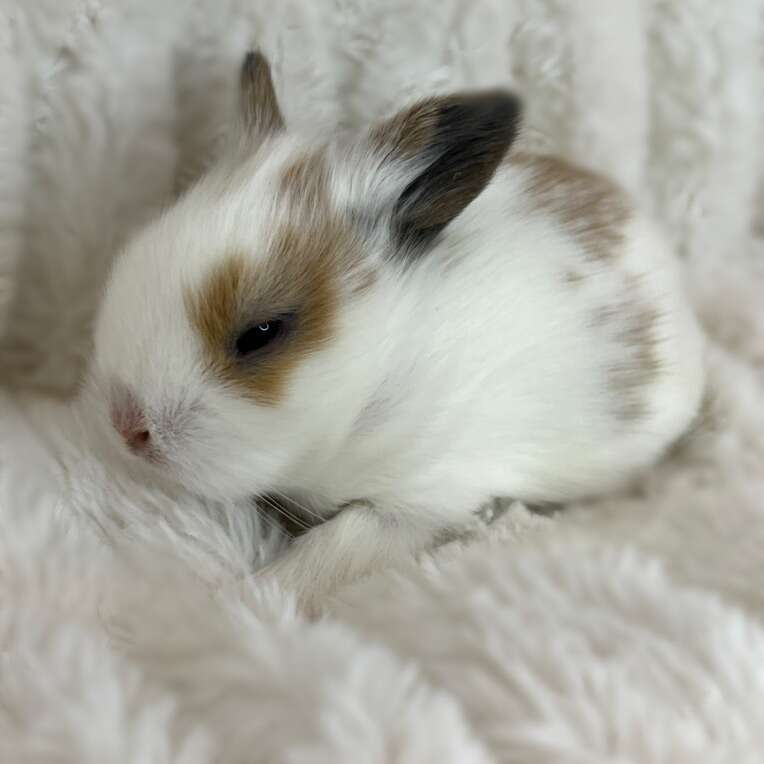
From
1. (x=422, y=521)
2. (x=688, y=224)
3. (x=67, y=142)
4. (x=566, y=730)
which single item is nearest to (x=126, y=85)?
(x=67, y=142)

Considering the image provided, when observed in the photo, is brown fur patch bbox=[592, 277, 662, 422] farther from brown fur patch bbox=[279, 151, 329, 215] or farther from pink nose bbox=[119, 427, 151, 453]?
pink nose bbox=[119, 427, 151, 453]

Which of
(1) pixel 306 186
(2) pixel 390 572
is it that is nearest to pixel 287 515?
(2) pixel 390 572

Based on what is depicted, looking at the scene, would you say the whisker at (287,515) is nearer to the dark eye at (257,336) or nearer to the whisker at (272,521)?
the whisker at (272,521)

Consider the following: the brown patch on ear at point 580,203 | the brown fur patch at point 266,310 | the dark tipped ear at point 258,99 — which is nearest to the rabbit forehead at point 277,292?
the brown fur patch at point 266,310

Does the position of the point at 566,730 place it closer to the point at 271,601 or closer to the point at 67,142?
the point at 271,601

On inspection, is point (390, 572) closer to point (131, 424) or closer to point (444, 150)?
point (131, 424)

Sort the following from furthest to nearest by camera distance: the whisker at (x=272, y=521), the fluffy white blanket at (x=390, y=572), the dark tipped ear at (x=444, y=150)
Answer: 1. the whisker at (x=272, y=521)
2. the dark tipped ear at (x=444, y=150)
3. the fluffy white blanket at (x=390, y=572)
